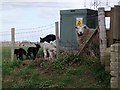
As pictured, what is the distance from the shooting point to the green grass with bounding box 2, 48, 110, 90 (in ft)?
30.9

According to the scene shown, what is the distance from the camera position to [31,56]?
1412cm

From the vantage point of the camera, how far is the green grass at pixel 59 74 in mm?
9414

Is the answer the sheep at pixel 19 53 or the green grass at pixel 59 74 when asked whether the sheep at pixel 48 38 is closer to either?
the sheep at pixel 19 53

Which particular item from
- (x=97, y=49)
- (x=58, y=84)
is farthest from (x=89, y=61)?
(x=58, y=84)

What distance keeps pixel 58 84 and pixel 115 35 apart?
216 cm

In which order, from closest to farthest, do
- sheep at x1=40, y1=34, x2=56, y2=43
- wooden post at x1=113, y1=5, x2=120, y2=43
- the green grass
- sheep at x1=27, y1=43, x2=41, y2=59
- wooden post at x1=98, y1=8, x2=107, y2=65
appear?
1. wooden post at x1=113, y1=5, x2=120, y2=43
2. the green grass
3. wooden post at x1=98, y1=8, x2=107, y2=65
4. sheep at x1=40, y1=34, x2=56, y2=43
5. sheep at x1=27, y1=43, x2=41, y2=59

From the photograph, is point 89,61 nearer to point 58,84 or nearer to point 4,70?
point 58,84

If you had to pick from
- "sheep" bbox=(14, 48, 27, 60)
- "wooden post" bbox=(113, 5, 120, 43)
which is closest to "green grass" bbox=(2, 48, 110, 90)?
"wooden post" bbox=(113, 5, 120, 43)

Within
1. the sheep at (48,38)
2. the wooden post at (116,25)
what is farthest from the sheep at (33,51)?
the wooden post at (116,25)

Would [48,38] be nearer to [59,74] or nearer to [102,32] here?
[59,74]

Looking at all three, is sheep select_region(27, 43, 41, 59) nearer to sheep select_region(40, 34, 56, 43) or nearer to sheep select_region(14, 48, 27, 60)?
sheep select_region(14, 48, 27, 60)

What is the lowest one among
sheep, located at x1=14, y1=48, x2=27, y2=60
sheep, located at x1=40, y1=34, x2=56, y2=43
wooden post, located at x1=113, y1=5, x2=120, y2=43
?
sheep, located at x1=14, y1=48, x2=27, y2=60

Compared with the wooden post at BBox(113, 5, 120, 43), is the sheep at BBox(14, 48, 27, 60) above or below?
below

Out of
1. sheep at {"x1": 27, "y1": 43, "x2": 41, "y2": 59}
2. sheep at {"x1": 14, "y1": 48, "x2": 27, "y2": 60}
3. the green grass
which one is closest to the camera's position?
the green grass
